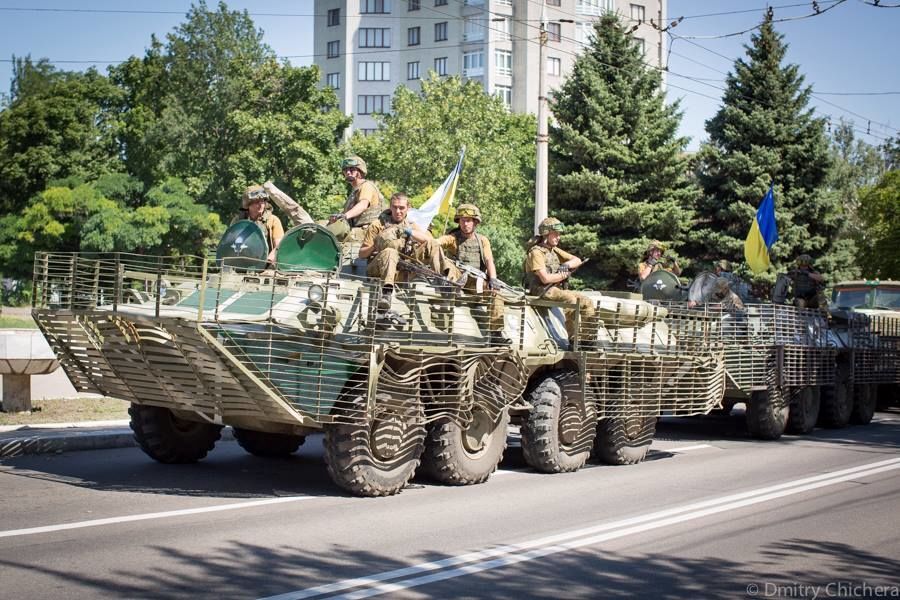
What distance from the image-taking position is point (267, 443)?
11.9 m

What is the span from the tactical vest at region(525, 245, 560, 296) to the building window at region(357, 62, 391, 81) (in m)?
62.1

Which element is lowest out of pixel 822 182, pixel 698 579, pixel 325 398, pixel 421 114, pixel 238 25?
pixel 698 579

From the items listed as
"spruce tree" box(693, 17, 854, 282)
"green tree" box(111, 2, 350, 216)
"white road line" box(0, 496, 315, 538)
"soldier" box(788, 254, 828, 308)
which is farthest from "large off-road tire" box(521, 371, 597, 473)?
"green tree" box(111, 2, 350, 216)

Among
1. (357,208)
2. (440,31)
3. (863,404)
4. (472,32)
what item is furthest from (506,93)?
(357,208)

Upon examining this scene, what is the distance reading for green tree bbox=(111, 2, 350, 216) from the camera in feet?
134

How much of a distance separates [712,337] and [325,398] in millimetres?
6494

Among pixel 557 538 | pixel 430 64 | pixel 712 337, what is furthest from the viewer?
pixel 430 64

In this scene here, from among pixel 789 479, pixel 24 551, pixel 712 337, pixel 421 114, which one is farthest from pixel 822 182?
pixel 24 551

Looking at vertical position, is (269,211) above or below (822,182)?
below

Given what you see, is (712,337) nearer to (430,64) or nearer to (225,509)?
(225,509)

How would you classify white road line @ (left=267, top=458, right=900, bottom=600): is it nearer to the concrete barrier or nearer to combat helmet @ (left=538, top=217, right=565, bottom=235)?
combat helmet @ (left=538, top=217, right=565, bottom=235)

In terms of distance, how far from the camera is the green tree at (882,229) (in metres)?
40.7

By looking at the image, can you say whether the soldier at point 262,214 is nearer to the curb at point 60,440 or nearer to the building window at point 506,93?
the curb at point 60,440

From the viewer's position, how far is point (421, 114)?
43719 mm
